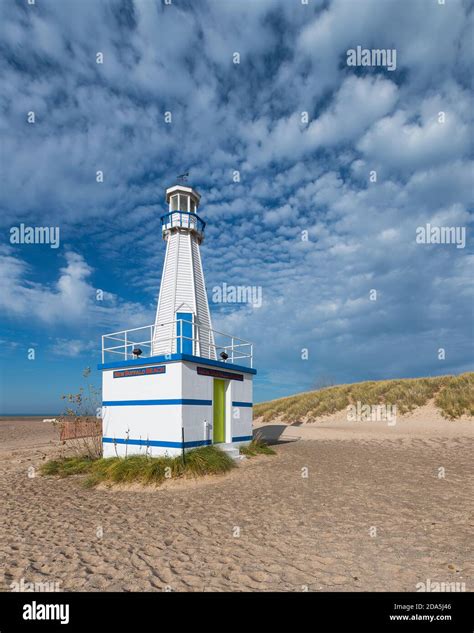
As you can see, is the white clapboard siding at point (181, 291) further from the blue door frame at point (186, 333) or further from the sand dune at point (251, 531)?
the sand dune at point (251, 531)

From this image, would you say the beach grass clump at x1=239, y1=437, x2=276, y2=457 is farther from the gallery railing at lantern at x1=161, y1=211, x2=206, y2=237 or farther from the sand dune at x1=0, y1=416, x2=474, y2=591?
the gallery railing at lantern at x1=161, y1=211, x2=206, y2=237

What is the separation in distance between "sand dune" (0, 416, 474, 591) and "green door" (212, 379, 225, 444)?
1947 mm

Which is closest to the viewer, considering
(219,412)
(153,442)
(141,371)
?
(153,442)

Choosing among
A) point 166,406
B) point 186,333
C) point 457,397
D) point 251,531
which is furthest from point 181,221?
point 457,397

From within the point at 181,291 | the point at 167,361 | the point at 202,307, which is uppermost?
the point at 181,291

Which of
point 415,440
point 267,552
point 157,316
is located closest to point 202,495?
point 267,552

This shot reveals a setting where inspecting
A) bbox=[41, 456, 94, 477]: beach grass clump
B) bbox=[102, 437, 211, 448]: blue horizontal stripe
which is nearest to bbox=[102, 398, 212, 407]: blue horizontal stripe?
bbox=[102, 437, 211, 448]: blue horizontal stripe

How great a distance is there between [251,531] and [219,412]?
7491mm

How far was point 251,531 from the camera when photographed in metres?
6.58

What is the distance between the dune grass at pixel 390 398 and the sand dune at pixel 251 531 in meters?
17.5

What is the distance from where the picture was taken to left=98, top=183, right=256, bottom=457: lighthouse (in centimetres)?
1161

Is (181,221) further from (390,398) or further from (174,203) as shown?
(390,398)
